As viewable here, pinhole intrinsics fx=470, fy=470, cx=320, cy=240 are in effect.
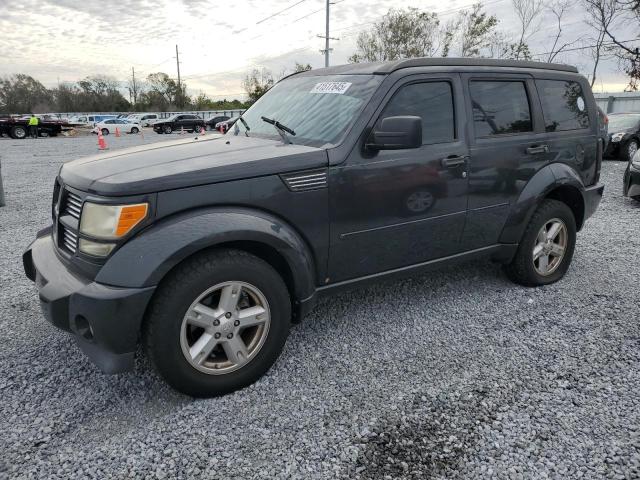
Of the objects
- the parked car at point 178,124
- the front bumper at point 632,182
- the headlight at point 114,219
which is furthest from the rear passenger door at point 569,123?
the parked car at point 178,124

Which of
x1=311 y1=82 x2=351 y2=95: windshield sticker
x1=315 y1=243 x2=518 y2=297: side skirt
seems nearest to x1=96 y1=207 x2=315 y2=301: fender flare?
x1=315 y1=243 x2=518 y2=297: side skirt

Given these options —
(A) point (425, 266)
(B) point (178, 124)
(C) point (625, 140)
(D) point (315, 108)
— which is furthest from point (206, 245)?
(B) point (178, 124)

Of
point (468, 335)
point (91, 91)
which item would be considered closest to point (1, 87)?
point (91, 91)

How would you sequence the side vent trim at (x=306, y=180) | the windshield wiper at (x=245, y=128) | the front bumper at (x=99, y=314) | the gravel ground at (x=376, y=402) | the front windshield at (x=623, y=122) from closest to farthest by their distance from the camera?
the gravel ground at (x=376, y=402) < the front bumper at (x=99, y=314) < the side vent trim at (x=306, y=180) < the windshield wiper at (x=245, y=128) < the front windshield at (x=623, y=122)

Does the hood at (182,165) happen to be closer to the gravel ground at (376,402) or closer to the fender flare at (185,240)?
the fender flare at (185,240)

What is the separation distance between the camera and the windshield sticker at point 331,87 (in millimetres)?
3275

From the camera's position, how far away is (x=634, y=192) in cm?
760

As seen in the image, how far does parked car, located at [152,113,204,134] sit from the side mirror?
34.7 metres

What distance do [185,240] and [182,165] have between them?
1.58 feet

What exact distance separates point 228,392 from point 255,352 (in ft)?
0.87

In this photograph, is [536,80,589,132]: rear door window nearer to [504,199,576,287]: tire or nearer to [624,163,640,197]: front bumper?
[504,199,576,287]: tire

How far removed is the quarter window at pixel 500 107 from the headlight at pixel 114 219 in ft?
8.17

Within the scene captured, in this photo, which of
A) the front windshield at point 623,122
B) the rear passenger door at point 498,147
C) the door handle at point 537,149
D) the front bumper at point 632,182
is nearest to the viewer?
the rear passenger door at point 498,147

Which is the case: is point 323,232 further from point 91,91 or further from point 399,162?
point 91,91
